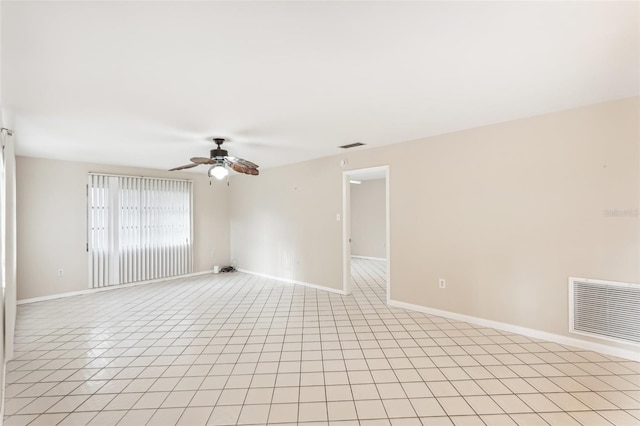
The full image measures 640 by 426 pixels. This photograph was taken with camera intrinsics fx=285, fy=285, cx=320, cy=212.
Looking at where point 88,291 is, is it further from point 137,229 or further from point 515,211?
point 515,211

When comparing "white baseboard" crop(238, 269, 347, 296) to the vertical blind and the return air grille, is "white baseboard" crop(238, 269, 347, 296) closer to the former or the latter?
the vertical blind

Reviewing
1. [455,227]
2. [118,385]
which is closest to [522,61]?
[455,227]

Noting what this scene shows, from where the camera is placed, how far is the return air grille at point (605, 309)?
8.96 feet

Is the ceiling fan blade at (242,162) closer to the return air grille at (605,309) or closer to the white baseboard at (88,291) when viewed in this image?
the return air grille at (605,309)

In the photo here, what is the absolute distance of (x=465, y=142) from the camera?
12.4 ft

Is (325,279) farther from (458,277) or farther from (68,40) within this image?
(68,40)

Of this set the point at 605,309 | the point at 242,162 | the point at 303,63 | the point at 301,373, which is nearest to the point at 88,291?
the point at 242,162

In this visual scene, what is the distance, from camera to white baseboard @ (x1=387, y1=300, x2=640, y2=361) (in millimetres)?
2797

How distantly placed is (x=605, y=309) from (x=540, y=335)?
0.66m

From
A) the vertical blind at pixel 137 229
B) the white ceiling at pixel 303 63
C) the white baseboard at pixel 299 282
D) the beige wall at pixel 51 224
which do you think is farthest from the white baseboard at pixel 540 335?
the beige wall at pixel 51 224

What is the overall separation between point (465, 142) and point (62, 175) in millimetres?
6820

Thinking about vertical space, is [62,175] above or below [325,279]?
above

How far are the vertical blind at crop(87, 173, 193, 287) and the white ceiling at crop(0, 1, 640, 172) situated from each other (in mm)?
2415

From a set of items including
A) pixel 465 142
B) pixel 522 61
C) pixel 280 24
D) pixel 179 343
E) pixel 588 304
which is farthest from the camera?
pixel 465 142
